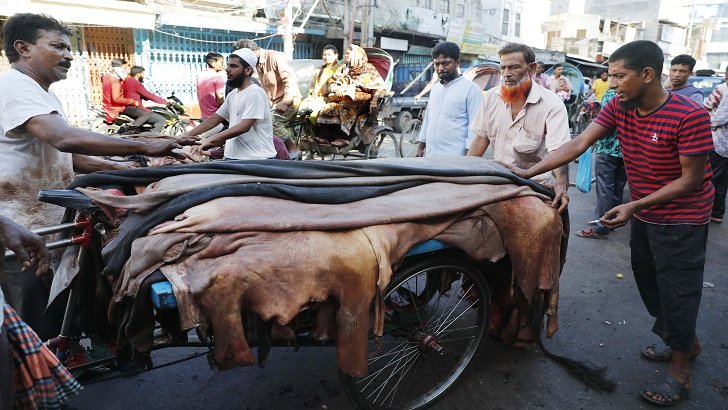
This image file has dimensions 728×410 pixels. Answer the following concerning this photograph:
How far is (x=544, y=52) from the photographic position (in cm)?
2083

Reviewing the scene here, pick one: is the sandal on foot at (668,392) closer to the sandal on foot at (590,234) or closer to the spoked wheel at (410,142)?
the sandal on foot at (590,234)

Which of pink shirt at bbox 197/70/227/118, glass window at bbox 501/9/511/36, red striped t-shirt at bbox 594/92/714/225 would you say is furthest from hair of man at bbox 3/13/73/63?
glass window at bbox 501/9/511/36

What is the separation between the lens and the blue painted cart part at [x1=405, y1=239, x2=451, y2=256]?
2.20 meters

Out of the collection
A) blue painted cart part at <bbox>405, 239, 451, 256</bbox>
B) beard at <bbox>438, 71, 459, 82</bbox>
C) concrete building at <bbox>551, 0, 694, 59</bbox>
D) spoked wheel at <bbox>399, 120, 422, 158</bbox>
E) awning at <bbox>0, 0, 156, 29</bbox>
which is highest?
concrete building at <bbox>551, 0, 694, 59</bbox>

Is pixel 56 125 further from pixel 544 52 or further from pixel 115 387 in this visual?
pixel 544 52

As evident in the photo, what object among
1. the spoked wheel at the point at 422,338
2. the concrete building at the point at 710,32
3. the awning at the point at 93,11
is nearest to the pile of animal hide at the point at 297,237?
the spoked wheel at the point at 422,338

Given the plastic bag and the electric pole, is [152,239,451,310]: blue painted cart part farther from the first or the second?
the electric pole

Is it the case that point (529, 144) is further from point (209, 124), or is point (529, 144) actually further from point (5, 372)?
point (5, 372)

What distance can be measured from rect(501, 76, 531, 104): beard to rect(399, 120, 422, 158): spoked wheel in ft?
20.8

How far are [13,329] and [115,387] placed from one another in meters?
1.44

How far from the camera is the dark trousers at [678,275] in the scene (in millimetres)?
2645

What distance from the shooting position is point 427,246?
225 cm

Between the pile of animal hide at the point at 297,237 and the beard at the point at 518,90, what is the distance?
1.06 meters

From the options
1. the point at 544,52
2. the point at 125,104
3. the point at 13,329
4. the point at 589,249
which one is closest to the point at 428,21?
the point at 544,52
